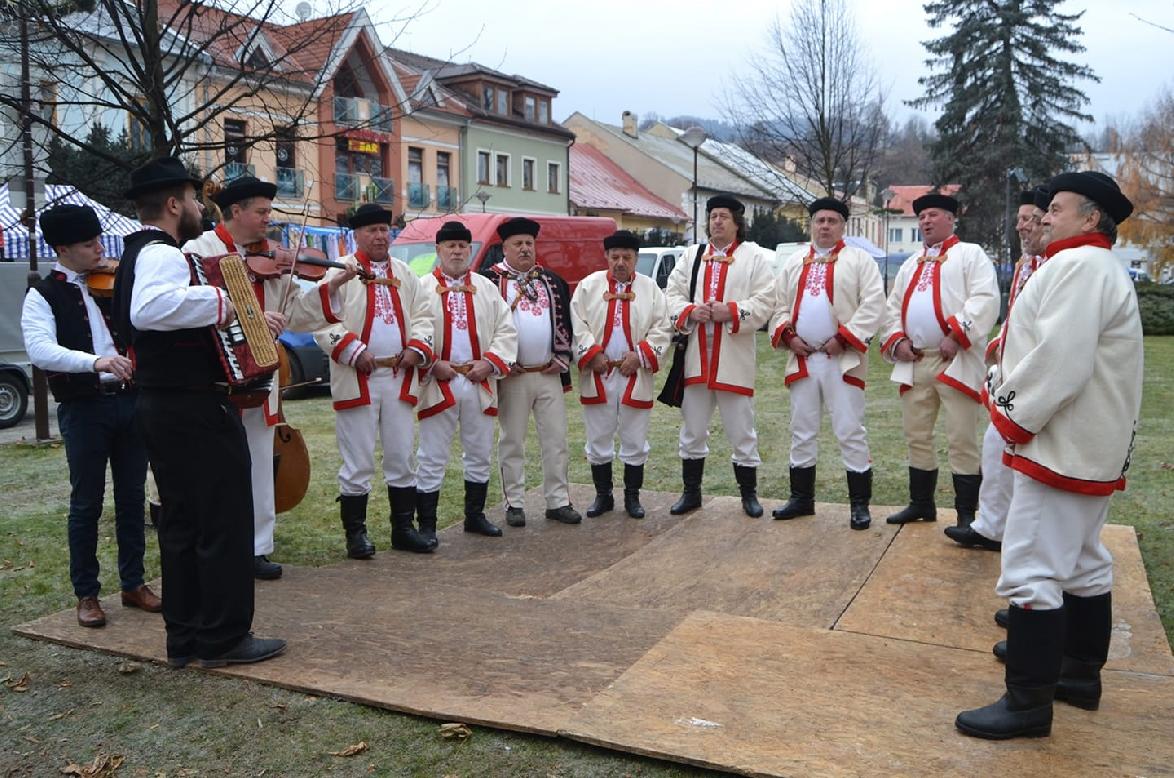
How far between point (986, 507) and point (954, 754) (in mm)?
2728

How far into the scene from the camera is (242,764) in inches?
134

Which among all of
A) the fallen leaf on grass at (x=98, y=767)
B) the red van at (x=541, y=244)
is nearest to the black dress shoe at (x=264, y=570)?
the fallen leaf on grass at (x=98, y=767)

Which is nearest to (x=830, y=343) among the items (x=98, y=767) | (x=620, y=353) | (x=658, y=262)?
(x=620, y=353)

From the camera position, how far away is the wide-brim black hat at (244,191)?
16.6ft

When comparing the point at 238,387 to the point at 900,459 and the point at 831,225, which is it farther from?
the point at 900,459

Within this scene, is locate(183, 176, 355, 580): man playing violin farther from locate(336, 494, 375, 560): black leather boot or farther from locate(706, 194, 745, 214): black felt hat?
locate(706, 194, 745, 214): black felt hat

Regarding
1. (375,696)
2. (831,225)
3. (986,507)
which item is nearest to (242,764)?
(375,696)

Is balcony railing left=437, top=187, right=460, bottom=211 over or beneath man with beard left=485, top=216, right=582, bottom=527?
over

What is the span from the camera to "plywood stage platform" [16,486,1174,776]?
131 inches

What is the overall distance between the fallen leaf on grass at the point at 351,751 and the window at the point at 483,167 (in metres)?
35.1

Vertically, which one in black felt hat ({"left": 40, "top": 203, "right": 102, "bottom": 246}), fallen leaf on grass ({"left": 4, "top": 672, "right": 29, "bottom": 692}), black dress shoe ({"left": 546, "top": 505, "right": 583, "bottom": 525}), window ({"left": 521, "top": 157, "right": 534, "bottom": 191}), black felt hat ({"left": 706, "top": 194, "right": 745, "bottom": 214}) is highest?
window ({"left": 521, "top": 157, "right": 534, "bottom": 191})

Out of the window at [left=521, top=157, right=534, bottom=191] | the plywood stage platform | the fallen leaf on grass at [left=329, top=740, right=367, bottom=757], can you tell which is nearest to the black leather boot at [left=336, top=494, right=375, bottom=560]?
the plywood stage platform

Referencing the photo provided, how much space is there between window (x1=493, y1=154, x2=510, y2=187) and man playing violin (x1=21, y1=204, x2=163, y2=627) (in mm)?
34316

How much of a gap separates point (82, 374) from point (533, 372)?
3.05m
